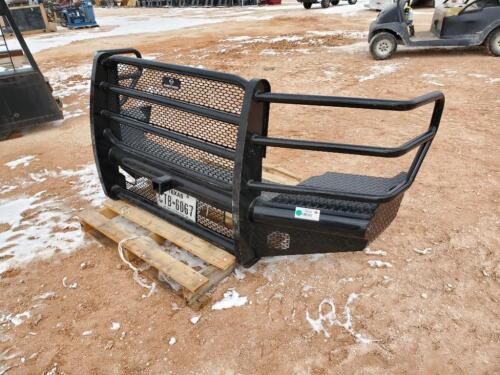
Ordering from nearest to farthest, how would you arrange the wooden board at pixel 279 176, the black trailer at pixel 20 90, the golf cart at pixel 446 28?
the wooden board at pixel 279 176 → the black trailer at pixel 20 90 → the golf cart at pixel 446 28

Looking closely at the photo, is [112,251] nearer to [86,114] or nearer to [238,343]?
[238,343]

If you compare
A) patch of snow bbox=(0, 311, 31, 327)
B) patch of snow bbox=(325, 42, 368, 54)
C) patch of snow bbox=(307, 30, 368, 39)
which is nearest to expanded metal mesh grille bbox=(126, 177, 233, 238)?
patch of snow bbox=(0, 311, 31, 327)

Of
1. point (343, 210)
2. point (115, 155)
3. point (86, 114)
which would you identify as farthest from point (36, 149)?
point (343, 210)

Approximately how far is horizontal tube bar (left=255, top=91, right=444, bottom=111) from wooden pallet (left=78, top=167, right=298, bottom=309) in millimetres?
1170

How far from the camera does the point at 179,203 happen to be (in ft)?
9.40

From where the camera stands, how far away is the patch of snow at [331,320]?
→ 2.18m

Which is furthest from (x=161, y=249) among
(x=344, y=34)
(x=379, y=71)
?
(x=344, y=34)

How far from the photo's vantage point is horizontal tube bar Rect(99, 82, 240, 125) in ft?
7.67

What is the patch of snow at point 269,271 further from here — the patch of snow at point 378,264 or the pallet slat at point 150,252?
the patch of snow at point 378,264

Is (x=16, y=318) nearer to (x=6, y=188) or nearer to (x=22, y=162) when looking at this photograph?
(x=6, y=188)

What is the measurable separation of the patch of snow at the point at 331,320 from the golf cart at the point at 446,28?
25.6 ft

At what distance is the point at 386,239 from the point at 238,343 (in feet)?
4.95

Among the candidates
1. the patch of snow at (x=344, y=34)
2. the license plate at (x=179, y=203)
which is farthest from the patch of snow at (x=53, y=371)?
the patch of snow at (x=344, y=34)

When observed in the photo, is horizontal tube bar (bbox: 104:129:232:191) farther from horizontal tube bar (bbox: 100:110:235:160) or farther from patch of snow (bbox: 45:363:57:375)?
patch of snow (bbox: 45:363:57:375)
